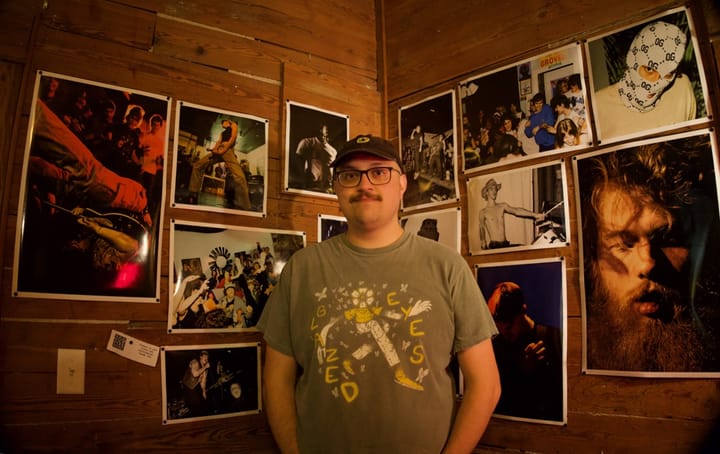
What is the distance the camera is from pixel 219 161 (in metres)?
1.68

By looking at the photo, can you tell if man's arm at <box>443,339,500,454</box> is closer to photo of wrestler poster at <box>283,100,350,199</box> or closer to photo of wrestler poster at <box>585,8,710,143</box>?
photo of wrestler poster at <box>585,8,710,143</box>

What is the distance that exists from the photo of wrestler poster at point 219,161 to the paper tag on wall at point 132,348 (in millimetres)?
494

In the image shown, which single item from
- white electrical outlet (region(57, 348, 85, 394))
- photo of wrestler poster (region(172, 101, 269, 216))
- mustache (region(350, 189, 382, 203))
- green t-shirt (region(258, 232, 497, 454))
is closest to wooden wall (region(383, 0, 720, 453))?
green t-shirt (region(258, 232, 497, 454))

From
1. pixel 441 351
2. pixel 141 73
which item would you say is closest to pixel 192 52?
pixel 141 73

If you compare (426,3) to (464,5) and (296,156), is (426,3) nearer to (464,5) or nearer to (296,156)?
(464,5)

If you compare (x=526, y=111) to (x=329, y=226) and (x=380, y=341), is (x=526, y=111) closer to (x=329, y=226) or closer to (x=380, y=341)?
(x=329, y=226)

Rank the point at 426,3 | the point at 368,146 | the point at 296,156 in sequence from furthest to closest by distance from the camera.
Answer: the point at 426,3, the point at 296,156, the point at 368,146

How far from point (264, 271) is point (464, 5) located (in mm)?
1433

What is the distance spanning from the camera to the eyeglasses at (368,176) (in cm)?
137

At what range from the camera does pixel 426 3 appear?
6.59 feet

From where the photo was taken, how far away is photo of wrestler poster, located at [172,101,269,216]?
1612 millimetres

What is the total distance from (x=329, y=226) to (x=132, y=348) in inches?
34.3

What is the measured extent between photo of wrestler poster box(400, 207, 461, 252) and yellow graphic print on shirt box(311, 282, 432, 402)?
0.55 meters

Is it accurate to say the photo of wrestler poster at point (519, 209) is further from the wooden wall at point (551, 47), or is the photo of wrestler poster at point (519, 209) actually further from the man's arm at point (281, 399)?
the man's arm at point (281, 399)
